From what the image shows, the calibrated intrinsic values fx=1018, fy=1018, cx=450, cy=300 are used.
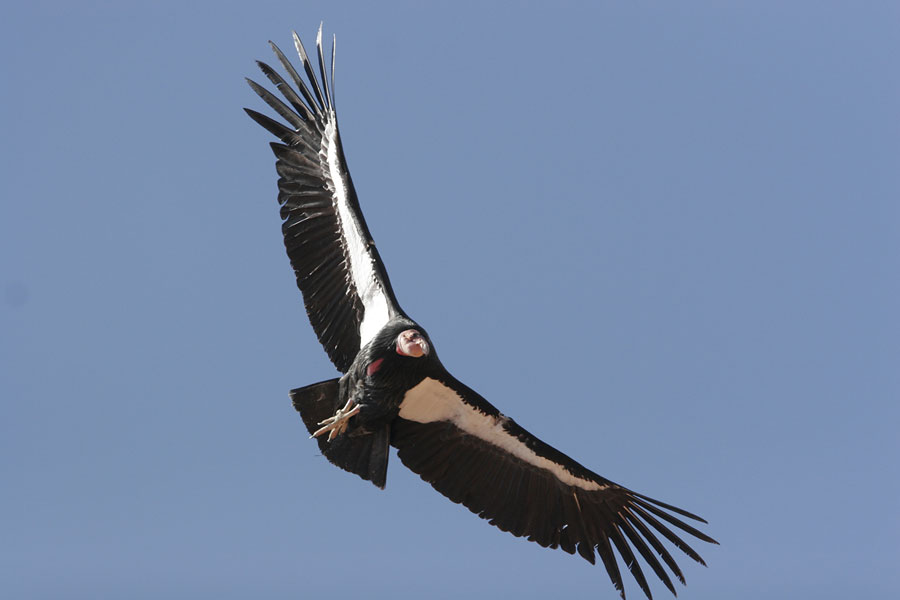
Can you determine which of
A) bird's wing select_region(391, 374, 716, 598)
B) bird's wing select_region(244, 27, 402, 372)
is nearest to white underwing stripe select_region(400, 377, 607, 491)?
bird's wing select_region(391, 374, 716, 598)

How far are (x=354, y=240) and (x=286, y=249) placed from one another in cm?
77

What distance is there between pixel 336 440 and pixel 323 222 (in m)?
2.46

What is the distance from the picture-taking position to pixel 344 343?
37.0 ft

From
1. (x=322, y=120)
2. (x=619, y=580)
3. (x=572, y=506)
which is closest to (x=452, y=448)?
(x=572, y=506)

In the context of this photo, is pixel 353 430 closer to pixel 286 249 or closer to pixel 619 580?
pixel 286 249

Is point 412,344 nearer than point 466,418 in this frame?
Yes

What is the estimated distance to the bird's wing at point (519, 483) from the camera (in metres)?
11.0

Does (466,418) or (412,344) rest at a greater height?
(412,344)

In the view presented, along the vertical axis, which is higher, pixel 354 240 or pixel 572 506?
pixel 354 240

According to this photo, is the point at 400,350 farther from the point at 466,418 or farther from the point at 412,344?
the point at 466,418

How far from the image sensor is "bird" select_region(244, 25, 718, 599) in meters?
10.5

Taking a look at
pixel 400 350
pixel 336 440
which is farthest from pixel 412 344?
pixel 336 440

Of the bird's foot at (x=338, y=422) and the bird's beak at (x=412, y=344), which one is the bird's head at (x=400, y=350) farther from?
the bird's foot at (x=338, y=422)

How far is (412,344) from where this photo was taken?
32.6ft
